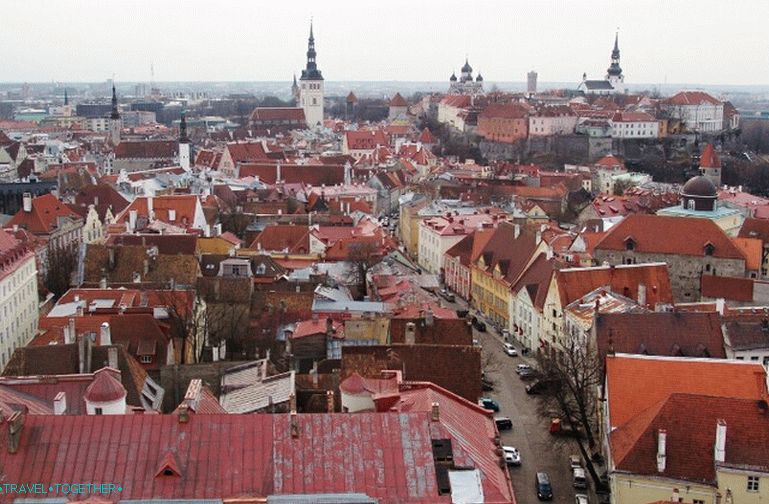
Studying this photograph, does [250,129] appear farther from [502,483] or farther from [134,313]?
[502,483]

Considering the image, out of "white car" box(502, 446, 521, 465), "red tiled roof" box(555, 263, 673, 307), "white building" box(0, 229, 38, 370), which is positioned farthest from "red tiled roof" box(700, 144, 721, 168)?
"white car" box(502, 446, 521, 465)

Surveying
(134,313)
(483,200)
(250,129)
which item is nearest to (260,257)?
(134,313)

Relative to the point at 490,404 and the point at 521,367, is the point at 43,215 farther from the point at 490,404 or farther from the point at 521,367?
the point at 490,404

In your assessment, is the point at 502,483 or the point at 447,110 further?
the point at 447,110

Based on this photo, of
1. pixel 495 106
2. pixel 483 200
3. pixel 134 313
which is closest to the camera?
pixel 134 313

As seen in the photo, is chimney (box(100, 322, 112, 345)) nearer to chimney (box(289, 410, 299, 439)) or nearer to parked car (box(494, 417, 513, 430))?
chimney (box(289, 410, 299, 439))
